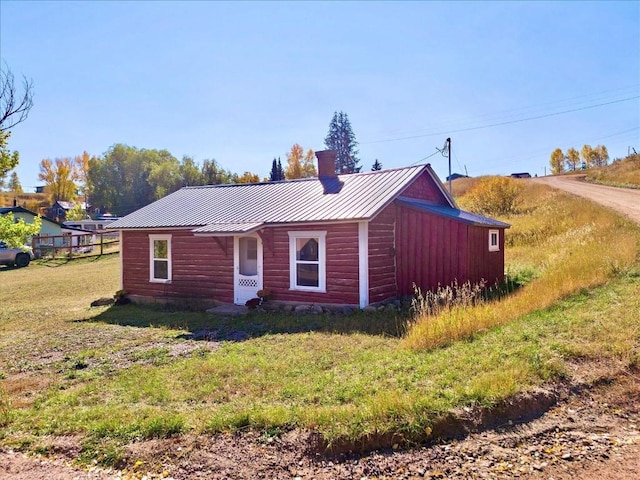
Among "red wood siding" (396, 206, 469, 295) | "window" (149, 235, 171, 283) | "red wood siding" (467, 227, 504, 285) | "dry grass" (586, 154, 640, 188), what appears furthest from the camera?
"dry grass" (586, 154, 640, 188)

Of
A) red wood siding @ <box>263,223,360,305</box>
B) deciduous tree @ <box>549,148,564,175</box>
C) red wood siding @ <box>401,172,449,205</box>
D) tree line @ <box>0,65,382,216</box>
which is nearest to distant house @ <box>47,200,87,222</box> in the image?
tree line @ <box>0,65,382,216</box>

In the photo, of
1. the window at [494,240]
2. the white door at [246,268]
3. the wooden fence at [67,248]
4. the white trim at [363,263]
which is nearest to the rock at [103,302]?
the white door at [246,268]

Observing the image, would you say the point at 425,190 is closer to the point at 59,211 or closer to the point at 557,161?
the point at 59,211

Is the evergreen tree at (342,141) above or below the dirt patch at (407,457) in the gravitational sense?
above

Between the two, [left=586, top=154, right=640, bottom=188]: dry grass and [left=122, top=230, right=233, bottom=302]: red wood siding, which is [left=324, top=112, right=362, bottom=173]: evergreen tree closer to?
[left=586, top=154, right=640, bottom=188]: dry grass

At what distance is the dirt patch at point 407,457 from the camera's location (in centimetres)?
425

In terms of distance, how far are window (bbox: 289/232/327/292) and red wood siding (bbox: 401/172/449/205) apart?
135 inches

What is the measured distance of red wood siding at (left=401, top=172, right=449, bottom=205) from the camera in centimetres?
1518

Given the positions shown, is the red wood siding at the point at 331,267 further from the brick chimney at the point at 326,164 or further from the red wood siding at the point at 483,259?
the brick chimney at the point at 326,164

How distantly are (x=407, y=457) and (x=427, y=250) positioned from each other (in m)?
9.83

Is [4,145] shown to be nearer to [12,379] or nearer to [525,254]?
[12,379]

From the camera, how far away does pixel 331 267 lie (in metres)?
13.0

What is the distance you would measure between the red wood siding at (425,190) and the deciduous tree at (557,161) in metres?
90.2

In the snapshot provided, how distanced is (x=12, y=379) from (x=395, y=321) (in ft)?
24.5
